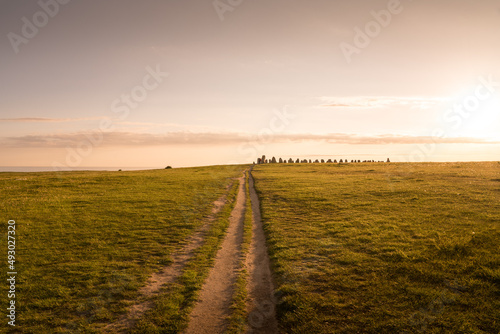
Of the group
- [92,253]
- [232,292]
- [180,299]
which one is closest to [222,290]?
[232,292]

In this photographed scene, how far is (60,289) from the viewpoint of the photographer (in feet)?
36.1

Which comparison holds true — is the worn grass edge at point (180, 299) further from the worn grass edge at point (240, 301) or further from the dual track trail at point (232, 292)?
the worn grass edge at point (240, 301)

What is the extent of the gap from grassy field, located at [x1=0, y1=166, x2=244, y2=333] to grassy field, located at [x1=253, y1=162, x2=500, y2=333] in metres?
4.38

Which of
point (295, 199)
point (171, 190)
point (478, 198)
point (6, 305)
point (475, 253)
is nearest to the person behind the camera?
point (6, 305)

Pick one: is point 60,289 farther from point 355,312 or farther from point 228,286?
point 355,312

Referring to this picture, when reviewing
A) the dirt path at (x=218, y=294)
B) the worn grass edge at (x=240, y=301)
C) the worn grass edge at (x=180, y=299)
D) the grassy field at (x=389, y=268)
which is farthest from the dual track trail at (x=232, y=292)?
Answer: the grassy field at (x=389, y=268)

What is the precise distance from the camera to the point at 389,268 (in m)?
12.6

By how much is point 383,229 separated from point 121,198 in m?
27.0

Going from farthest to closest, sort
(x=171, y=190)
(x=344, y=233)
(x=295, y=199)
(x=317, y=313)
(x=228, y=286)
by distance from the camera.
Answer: (x=171, y=190)
(x=295, y=199)
(x=344, y=233)
(x=228, y=286)
(x=317, y=313)

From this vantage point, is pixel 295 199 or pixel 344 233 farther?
pixel 295 199

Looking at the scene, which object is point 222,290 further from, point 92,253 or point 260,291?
point 92,253

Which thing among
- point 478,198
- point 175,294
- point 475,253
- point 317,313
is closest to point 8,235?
point 175,294

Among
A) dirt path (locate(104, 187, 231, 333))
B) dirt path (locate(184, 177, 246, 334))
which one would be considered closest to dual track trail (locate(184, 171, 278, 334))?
dirt path (locate(184, 177, 246, 334))

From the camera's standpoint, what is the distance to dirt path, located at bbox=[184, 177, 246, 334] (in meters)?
8.88
